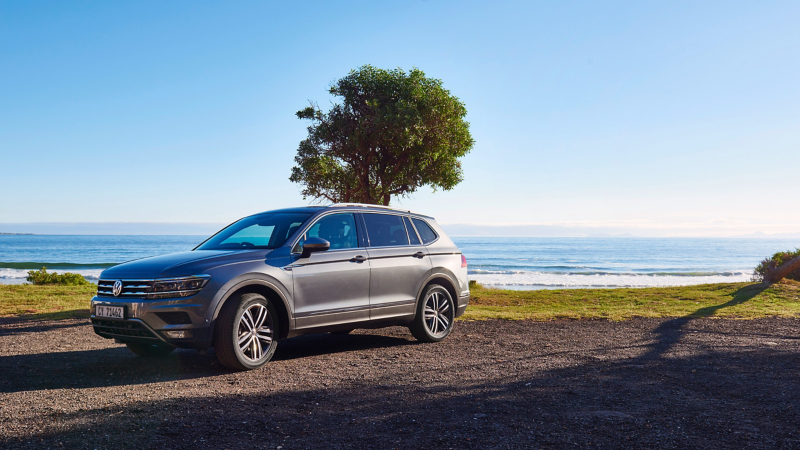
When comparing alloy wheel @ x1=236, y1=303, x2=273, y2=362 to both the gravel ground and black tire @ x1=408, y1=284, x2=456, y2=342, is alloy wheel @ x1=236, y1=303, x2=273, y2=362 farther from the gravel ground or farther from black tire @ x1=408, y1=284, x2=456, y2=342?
black tire @ x1=408, y1=284, x2=456, y2=342

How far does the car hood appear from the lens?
5.99 metres

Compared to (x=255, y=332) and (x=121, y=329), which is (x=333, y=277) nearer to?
(x=255, y=332)

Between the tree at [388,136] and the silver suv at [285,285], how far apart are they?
565cm

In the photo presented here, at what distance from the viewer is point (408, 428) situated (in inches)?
165

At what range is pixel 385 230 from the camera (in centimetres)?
800

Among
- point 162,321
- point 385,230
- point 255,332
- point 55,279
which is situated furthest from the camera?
point 55,279

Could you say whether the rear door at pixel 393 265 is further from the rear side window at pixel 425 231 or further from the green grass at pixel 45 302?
the green grass at pixel 45 302

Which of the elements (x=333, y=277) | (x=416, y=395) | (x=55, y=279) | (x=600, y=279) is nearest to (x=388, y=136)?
(x=333, y=277)

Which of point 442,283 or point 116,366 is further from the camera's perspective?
point 442,283

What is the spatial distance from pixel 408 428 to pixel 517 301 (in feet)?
43.1

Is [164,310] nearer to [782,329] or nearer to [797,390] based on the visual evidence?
[797,390]

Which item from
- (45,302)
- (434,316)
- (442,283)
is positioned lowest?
(45,302)

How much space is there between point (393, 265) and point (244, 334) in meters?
2.29

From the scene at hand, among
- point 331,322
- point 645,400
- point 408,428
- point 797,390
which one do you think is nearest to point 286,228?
point 331,322
